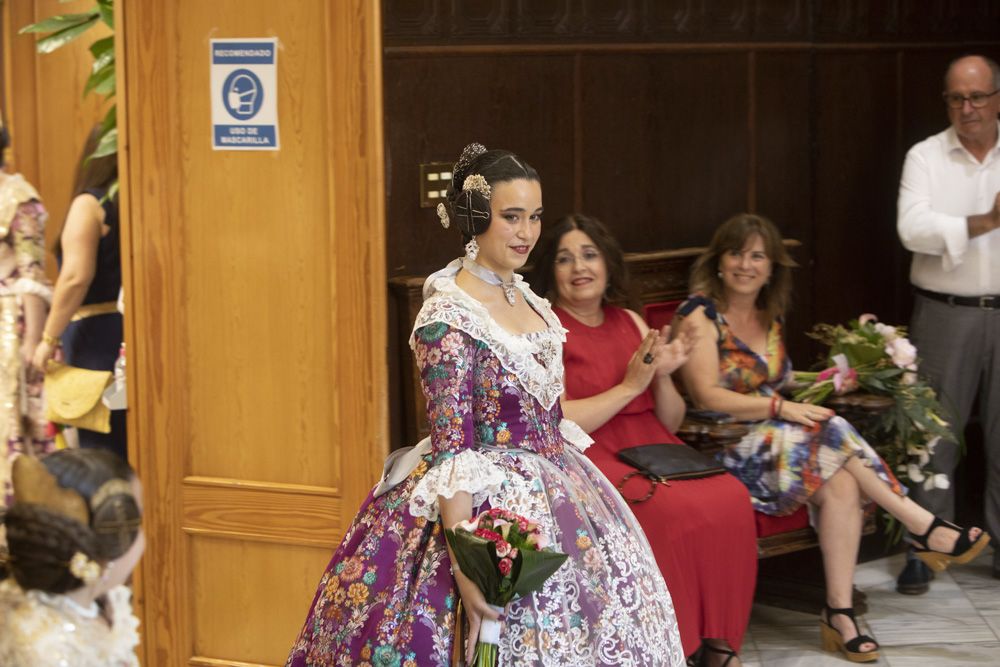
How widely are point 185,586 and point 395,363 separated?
936 mm

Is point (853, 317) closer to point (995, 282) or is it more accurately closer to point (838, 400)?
point (995, 282)

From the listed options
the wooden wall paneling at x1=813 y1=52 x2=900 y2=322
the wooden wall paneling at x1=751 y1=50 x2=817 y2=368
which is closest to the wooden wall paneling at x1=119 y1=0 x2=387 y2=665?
the wooden wall paneling at x1=751 y1=50 x2=817 y2=368

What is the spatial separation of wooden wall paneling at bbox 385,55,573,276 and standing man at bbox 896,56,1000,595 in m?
1.32

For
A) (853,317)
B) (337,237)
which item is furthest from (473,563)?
(853,317)

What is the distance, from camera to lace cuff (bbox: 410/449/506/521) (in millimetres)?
3059

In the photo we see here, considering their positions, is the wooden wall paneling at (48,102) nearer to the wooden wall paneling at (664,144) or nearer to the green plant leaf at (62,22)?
the green plant leaf at (62,22)

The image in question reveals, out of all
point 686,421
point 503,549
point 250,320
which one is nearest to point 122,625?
point 503,549

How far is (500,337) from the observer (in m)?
3.21

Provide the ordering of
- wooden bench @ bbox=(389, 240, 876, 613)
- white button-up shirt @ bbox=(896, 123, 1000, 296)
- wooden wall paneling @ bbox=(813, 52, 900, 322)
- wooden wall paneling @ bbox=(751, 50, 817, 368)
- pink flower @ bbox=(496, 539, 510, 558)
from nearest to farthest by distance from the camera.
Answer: pink flower @ bbox=(496, 539, 510, 558), wooden bench @ bbox=(389, 240, 876, 613), white button-up shirt @ bbox=(896, 123, 1000, 296), wooden wall paneling @ bbox=(751, 50, 817, 368), wooden wall paneling @ bbox=(813, 52, 900, 322)

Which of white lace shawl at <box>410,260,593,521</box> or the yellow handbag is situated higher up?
white lace shawl at <box>410,260,593,521</box>

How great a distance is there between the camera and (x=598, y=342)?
4535mm

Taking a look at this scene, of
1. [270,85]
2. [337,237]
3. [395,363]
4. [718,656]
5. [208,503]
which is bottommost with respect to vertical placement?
[718,656]

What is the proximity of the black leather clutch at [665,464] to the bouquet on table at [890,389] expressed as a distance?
664 millimetres

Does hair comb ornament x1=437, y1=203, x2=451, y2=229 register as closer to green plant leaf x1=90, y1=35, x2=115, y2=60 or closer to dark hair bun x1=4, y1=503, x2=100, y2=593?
dark hair bun x1=4, y1=503, x2=100, y2=593
